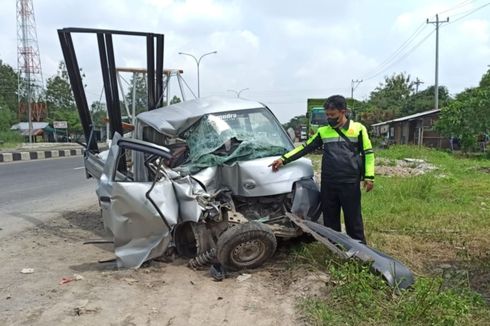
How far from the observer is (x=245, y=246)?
496cm

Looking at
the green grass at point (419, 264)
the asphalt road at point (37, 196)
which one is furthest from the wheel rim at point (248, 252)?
the asphalt road at point (37, 196)


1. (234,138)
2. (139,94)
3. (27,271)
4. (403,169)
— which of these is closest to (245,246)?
(234,138)

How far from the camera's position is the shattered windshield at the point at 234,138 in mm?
5660

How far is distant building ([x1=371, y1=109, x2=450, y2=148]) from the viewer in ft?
122

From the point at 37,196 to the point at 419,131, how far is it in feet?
109

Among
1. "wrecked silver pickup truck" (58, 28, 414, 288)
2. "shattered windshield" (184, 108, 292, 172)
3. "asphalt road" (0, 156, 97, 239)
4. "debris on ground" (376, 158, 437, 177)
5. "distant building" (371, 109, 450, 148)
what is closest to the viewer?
"wrecked silver pickup truck" (58, 28, 414, 288)

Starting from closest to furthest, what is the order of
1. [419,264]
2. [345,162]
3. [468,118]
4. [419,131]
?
[345,162] → [419,264] → [468,118] → [419,131]

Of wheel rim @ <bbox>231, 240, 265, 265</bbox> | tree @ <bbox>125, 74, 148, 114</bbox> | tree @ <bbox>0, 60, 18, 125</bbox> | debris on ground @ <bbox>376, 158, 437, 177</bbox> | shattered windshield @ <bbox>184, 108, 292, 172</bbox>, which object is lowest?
debris on ground @ <bbox>376, 158, 437, 177</bbox>

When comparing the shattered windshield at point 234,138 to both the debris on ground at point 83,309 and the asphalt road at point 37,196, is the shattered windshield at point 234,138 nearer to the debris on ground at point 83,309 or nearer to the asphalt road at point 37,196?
the debris on ground at point 83,309

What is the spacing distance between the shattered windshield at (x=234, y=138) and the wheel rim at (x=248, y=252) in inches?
40.5

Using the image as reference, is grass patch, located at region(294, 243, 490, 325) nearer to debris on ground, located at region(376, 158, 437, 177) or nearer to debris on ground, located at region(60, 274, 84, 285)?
debris on ground, located at region(60, 274, 84, 285)

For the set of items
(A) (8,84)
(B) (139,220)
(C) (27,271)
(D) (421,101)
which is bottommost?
(C) (27,271)

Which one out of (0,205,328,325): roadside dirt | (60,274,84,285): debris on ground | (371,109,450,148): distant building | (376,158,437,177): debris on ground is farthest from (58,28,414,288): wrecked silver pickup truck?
(371,109,450,148): distant building

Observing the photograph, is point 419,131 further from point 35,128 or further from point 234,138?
point 35,128
